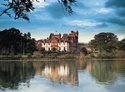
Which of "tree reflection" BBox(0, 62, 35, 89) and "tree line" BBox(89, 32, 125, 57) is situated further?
"tree line" BBox(89, 32, 125, 57)

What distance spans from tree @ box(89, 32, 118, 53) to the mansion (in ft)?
31.8

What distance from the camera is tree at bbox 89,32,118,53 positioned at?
488 feet

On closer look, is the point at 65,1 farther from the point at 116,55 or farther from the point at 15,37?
the point at 116,55

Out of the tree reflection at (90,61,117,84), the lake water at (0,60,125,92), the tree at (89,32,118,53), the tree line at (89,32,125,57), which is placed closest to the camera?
the lake water at (0,60,125,92)

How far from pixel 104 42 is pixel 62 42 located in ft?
62.6

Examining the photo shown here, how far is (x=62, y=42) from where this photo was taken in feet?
492

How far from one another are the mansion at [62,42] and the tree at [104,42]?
382 inches

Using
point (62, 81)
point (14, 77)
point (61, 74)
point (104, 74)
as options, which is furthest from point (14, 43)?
point (62, 81)

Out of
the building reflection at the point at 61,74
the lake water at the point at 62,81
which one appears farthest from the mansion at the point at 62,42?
the lake water at the point at 62,81

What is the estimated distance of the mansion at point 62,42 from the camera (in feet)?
491

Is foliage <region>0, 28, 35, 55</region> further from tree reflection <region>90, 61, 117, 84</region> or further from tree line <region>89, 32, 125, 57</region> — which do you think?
tree reflection <region>90, 61, 117, 84</region>

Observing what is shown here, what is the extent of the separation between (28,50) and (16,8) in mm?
105676

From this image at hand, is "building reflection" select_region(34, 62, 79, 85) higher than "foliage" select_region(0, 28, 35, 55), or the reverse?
"foliage" select_region(0, 28, 35, 55)

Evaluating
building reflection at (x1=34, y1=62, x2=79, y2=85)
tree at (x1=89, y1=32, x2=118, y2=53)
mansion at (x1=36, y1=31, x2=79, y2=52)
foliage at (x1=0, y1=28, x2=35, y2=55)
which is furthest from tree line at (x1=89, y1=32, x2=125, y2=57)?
building reflection at (x1=34, y1=62, x2=79, y2=85)
